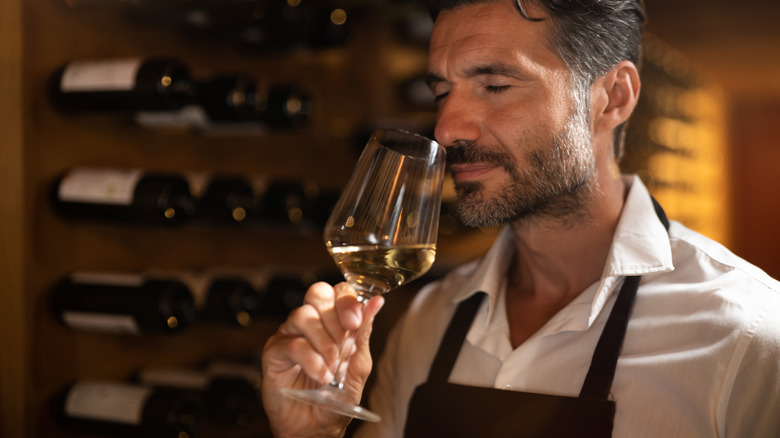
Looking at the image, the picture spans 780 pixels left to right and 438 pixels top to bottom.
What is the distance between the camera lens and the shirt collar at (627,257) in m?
1.28

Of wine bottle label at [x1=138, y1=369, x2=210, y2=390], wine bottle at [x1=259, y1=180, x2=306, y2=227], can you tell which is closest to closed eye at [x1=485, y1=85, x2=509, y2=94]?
wine bottle at [x1=259, y1=180, x2=306, y2=227]

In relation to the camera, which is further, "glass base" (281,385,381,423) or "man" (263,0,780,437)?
"man" (263,0,780,437)

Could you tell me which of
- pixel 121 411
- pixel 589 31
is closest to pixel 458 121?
pixel 589 31

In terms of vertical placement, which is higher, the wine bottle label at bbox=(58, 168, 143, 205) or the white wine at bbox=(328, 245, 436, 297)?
the wine bottle label at bbox=(58, 168, 143, 205)

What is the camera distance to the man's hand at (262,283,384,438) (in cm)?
105

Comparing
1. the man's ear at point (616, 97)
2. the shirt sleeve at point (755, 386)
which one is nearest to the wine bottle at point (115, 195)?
the man's ear at point (616, 97)

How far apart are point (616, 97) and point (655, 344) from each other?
548mm

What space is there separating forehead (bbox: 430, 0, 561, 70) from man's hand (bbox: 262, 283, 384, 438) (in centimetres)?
54

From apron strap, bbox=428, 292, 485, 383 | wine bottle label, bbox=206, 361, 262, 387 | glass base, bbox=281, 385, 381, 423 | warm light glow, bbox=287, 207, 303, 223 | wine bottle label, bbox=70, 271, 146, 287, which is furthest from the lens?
warm light glow, bbox=287, 207, 303, 223

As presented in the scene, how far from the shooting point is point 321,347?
1066mm

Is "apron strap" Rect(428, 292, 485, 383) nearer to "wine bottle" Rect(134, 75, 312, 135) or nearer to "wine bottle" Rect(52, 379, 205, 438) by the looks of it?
"wine bottle" Rect(52, 379, 205, 438)

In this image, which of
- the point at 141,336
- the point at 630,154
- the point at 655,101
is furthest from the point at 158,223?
the point at 655,101

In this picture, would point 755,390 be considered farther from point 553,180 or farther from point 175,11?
point 175,11

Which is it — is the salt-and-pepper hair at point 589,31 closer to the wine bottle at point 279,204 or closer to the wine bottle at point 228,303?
the wine bottle at point 279,204
